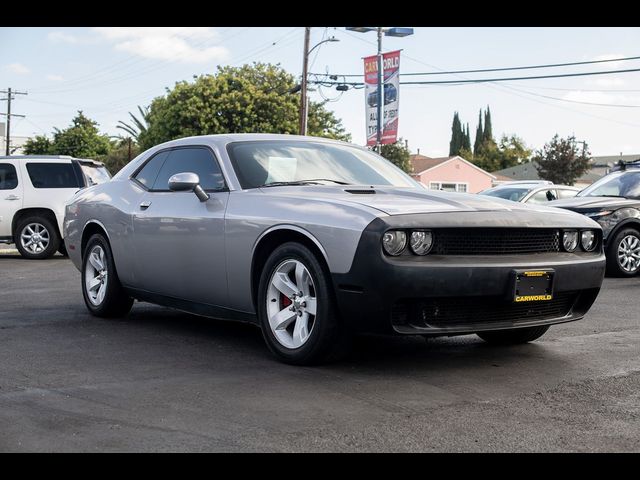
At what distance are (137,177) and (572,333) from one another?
3836 millimetres

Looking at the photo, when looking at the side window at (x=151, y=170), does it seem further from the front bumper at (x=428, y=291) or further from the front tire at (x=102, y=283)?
the front bumper at (x=428, y=291)

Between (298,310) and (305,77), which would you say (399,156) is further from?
(298,310)

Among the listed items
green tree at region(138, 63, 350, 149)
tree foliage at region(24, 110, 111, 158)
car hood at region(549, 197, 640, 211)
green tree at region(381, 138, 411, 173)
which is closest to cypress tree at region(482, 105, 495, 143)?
green tree at region(381, 138, 411, 173)

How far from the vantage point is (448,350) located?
6051 mm

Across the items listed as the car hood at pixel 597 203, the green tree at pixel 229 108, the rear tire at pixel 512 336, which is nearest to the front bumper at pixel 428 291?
the rear tire at pixel 512 336

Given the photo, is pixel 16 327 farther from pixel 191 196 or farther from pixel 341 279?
pixel 341 279

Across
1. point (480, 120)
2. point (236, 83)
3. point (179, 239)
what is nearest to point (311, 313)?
point (179, 239)

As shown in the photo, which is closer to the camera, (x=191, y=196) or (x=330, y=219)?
(x=330, y=219)

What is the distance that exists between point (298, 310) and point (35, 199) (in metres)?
11.6

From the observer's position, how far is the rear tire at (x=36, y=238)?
15695 mm

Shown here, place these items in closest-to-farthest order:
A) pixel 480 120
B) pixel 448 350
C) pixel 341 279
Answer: pixel 341 279
pixel 448 350
pixel 480 120

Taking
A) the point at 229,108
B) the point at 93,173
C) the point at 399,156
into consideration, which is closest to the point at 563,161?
the point at 399,156

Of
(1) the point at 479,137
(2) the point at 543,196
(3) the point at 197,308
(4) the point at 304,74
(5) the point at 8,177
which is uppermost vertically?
(1) the point at 479,137

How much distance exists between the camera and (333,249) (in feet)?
16.7
